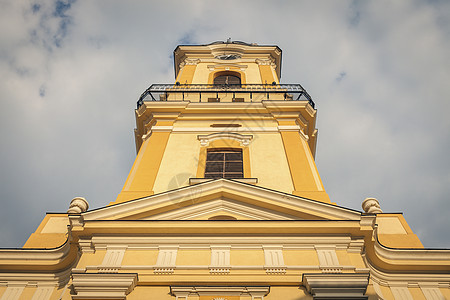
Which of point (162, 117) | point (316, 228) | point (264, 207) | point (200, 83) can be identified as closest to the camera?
point (316, 228)

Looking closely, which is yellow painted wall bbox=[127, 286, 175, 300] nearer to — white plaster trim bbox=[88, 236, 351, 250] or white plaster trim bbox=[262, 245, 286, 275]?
white plaster trim bbox=[88, 236, 351, 250]

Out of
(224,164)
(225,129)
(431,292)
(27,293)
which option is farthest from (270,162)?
(27,293)

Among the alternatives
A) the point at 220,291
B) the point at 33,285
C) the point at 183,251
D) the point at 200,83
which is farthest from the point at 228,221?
the point at 200,83

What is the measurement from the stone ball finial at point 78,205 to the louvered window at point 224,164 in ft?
12.3

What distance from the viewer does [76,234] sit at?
10.6 metres

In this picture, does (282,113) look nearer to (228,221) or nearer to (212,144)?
(212,144)

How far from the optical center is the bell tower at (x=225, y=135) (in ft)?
45.8

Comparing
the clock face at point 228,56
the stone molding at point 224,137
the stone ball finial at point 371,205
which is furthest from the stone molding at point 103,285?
the clock face at point 228,56

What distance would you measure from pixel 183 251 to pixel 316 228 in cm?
302

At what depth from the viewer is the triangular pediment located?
11.0m

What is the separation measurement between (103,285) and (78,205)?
13.3 feet

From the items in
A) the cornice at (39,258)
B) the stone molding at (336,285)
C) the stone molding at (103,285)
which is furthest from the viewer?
the cornice at (39,258)

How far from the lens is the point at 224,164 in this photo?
15.2 metres

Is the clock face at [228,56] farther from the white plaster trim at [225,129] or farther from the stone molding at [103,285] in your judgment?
the stone molding at [103,285]
